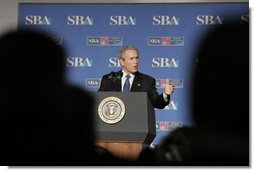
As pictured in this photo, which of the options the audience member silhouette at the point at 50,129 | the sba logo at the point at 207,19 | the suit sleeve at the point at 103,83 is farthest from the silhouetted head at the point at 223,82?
the suit sleeve at the point at 103,83

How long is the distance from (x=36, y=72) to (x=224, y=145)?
2.79 metres

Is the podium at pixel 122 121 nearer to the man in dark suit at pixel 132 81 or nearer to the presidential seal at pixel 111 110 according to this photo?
the presidential seal at pixel 111 110

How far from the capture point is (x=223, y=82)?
3434 mm

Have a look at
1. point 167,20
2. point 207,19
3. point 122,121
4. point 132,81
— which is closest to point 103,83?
point 132,81

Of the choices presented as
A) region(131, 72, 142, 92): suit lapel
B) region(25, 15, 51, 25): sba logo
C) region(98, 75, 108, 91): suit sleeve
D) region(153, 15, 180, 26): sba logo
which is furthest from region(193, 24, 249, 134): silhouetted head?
region(25, 15, 51, 25): sba logo

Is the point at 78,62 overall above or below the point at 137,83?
above

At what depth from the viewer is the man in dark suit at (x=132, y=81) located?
12.7 feet

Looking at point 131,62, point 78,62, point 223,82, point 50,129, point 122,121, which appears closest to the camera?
point 50,129

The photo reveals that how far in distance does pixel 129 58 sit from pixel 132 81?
31cm

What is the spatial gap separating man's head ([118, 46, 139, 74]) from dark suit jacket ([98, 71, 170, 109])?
7 cm

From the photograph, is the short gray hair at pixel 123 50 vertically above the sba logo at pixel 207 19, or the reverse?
the sba logo at pixel 207 19

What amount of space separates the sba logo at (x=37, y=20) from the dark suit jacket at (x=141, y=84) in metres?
0.80

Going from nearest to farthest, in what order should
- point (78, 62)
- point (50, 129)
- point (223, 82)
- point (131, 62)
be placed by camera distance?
point (50, 129) → point (223, 82) → point (131, 62) → point (78, 62)

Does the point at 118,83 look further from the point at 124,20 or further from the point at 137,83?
the point at 124,20
